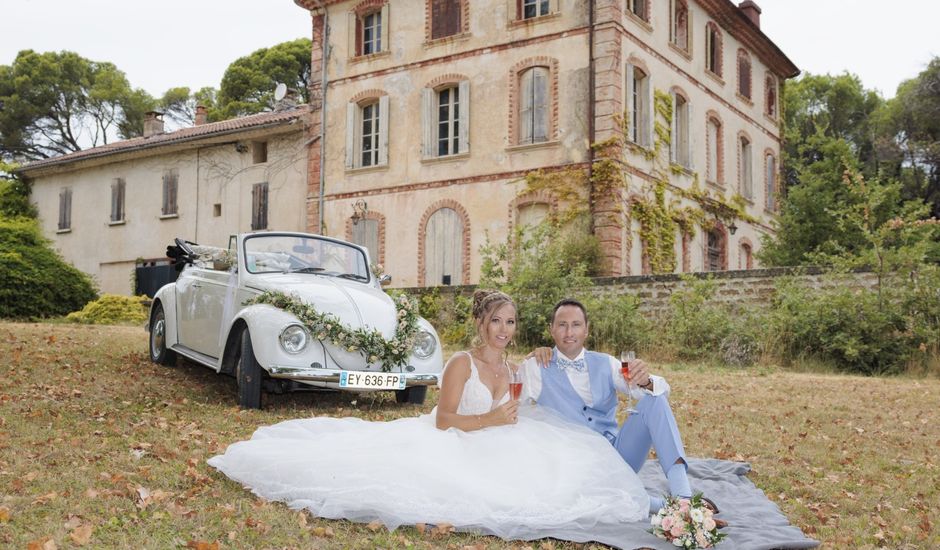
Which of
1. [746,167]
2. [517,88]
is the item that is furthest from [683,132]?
[517,88]

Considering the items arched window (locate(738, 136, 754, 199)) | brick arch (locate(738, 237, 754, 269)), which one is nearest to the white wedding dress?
brick arch (locate(738, 237, 754, 269))

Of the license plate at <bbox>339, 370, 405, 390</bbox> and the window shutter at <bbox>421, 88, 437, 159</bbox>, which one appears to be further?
the window shutter at <bbox>421, 88, 437, 159</bbox>

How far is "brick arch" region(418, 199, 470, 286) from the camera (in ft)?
64.0

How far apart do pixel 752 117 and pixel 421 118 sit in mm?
10237

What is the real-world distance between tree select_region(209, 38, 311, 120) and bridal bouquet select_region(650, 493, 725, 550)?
37782 millimetres

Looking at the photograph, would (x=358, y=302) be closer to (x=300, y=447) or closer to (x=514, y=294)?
(x=300, y=447)

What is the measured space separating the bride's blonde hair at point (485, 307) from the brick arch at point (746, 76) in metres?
21.1

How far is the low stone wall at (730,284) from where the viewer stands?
13727 mm

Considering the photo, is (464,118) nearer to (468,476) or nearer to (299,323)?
(299,323)

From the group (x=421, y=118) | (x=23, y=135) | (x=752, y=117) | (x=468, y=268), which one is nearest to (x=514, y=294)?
(x=468, y=268)

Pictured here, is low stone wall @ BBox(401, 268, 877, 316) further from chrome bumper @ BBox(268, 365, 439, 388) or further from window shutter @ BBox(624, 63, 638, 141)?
chrome bumper @ BBox(268, 365, 439, 388)

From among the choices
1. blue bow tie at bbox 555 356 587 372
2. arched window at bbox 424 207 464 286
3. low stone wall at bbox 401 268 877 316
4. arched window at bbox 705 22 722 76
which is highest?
arched window at bbox 705 22 722 76

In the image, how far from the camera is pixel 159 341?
10.3 metres

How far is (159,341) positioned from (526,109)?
1107 cm
